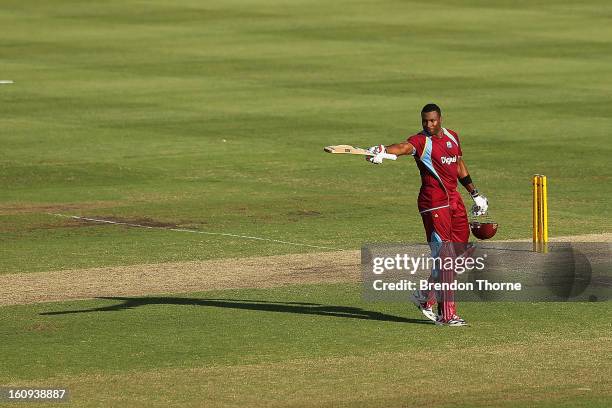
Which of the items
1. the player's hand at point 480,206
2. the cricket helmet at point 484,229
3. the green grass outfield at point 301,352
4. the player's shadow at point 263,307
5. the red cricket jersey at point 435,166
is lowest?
the green grass outfield at point 301,352

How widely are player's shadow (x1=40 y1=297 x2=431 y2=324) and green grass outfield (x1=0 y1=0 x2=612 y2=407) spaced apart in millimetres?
181

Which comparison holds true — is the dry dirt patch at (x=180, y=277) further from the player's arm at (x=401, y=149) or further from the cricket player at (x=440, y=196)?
the player's arm at (x=401, y=149)

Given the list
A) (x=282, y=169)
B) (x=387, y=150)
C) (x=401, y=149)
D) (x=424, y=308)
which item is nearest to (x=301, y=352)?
(x=424, y=308)

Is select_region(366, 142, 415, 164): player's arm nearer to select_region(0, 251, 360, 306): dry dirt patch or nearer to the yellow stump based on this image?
select_region(0, 251, 360, 306): dry dirt patch

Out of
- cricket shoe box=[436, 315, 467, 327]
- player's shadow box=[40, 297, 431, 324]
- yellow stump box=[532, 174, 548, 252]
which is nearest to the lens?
cricket shoe box=[436, 315, 467, 327]

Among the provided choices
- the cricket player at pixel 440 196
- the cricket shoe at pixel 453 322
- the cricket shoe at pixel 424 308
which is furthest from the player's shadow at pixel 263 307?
the cricket player at pixel 440 196

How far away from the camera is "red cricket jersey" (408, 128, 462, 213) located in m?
15.6

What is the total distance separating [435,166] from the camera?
1566 centimetres

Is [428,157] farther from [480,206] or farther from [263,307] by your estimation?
[263,307]

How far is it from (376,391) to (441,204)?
3229 millimetres

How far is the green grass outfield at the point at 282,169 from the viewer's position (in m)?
13.8

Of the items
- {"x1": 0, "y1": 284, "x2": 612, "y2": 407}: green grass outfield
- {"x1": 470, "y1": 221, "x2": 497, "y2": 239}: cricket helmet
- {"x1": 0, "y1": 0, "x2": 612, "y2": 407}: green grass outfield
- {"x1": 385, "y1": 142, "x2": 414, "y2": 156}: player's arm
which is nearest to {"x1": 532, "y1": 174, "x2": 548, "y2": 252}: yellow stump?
{"x1": 0, "y1": 0, "x2": 612, "y2": 407}: green grass outfield

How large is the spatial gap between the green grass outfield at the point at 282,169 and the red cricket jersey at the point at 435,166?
4.21 ft

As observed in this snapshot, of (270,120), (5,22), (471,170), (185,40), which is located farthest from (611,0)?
(471,170)
